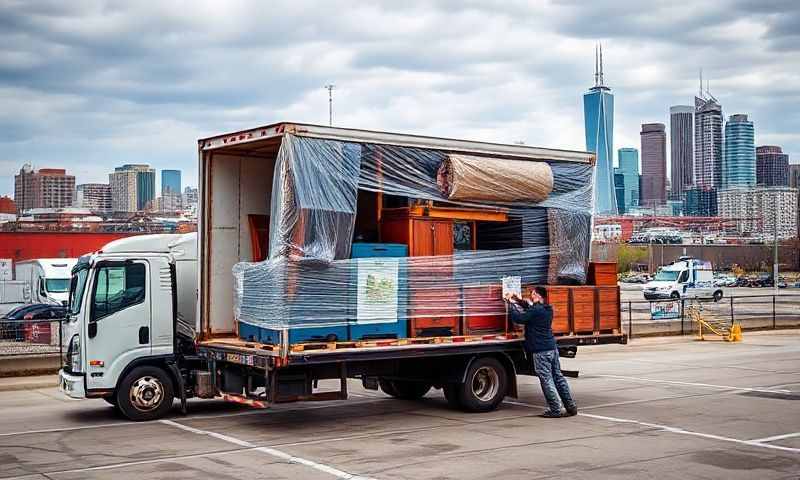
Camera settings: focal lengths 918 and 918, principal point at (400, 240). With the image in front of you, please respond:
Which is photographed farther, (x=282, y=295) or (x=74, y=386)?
(x=74, y=386)

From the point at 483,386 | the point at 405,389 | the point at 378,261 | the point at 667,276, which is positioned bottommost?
the point at 405,389

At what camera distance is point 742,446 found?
1141cm

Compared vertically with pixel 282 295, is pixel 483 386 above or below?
below

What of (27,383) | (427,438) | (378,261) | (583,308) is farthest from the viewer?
(27,383)

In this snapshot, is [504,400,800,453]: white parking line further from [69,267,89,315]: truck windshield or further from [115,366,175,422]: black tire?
[69,267,89,315]: truck windshield

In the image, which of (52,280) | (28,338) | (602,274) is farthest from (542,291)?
(52,280)

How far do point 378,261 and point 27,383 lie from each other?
9.47 meters

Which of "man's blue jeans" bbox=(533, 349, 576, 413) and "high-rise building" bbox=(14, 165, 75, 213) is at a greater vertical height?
"high-rise building" bbox=(14, 165, 75, 213)

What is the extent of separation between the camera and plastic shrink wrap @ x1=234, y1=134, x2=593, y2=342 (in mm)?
11945

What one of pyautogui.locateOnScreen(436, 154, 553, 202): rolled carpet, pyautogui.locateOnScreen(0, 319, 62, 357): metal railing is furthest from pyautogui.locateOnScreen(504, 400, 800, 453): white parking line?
pyautogui.locateOnScreen(0, 319, 62, 357): metal railing

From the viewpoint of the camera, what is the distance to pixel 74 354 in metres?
13.2

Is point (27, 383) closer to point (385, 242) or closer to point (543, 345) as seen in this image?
point (385, 242)

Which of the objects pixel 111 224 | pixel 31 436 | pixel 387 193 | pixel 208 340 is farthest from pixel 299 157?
pixel 111 224

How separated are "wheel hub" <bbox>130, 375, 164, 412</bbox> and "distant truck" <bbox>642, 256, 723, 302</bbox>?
4530cm
